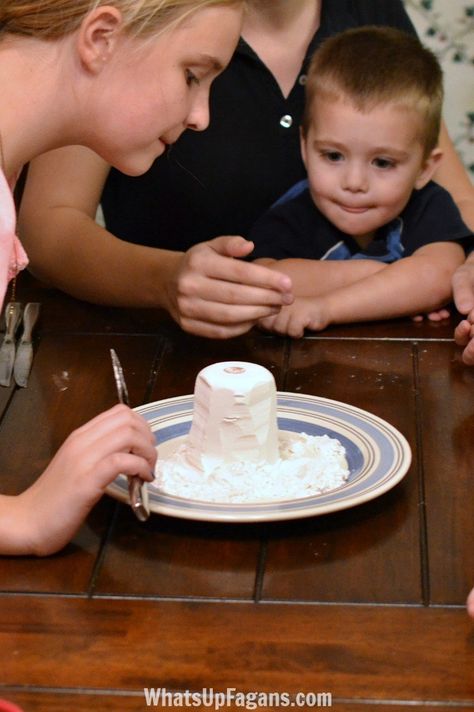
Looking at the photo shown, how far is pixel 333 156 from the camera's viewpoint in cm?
196

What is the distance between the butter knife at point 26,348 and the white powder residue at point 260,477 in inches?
13.2

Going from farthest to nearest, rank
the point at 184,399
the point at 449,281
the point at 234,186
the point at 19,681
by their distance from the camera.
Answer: the point at 234,186 → the point at 449,281 → the point at 184,399 → the point at 19,681

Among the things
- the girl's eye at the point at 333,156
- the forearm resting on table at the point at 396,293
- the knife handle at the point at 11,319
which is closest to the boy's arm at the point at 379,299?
the forearm resting on table at the point at 396,293

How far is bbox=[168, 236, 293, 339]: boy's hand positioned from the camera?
1.55m

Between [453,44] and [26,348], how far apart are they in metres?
2.01

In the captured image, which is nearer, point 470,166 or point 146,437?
point 146,437

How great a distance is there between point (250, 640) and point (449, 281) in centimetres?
96

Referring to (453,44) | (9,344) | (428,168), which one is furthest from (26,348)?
(453,44)

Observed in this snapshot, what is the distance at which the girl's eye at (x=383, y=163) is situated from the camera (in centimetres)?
194

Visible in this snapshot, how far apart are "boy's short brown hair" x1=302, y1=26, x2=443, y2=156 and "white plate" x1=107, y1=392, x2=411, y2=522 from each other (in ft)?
2.43

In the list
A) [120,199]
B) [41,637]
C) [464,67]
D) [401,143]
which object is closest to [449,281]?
[401,143]

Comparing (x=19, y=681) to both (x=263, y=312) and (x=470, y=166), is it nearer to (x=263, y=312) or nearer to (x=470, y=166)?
(x=263, y=312)

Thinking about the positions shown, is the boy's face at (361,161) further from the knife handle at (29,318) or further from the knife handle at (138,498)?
the knife handle at (138,498)

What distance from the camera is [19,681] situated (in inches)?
35.0
